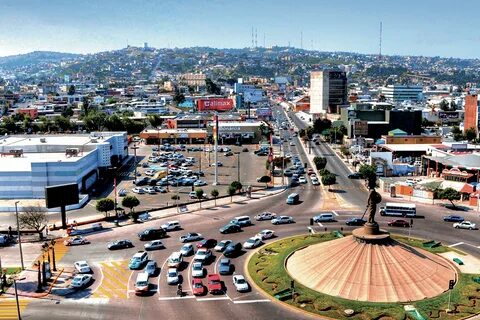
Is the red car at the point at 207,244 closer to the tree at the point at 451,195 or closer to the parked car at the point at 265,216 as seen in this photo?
the parked car at the point at 265,216

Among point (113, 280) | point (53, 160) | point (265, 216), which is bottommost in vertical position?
point (113, 280)

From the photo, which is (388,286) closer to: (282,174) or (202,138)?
(282,174)

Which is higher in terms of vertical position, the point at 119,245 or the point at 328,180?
the point at 328,180

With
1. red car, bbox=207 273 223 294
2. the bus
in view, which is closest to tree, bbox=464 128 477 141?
the bus

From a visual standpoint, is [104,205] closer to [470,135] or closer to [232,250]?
[232,250]

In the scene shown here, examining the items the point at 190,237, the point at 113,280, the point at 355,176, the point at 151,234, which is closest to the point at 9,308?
the point at 113,280

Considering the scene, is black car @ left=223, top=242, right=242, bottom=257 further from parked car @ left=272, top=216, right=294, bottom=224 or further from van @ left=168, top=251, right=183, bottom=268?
parked car @ left=272, top=216, right=294, bottom=224

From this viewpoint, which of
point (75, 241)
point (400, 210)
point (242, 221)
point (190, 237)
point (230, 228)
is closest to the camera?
point (75, 241)
